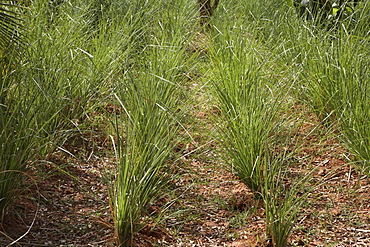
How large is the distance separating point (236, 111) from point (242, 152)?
37cm

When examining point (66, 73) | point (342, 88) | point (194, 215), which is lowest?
point (194, 215)

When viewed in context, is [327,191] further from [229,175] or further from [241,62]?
[241,62]

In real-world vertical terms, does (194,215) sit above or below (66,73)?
below

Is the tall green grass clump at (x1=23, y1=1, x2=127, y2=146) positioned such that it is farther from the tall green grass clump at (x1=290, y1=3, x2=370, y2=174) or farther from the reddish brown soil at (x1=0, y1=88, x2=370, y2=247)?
the tall green grass clump at (x1=290, y1=3, x2=370, y2=174)

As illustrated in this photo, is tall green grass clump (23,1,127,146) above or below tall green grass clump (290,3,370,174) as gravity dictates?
below

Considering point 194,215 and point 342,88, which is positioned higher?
point 342,88

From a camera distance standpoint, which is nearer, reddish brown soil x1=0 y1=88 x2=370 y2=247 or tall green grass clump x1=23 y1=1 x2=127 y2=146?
reddish brown soil x1=0 y1=88 x2=370 y2=247

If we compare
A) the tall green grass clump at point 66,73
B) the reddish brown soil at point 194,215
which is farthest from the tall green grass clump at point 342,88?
the tall green grass clump at point 66,73

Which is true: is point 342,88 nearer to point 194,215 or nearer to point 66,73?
point 194,215

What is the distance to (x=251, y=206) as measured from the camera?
8.43ft

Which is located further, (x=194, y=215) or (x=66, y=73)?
(x=66, y=73)

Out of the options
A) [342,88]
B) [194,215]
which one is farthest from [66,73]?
[342,88]

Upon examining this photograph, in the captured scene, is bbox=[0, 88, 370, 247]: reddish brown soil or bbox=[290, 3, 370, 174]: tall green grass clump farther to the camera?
bbox=[290, 3, 370, 174]: tall green grass clump

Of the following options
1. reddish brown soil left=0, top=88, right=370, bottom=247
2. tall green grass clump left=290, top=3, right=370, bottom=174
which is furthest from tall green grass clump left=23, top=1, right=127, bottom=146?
tall green grass clump left=290, top=3, right=370, bottom=174
